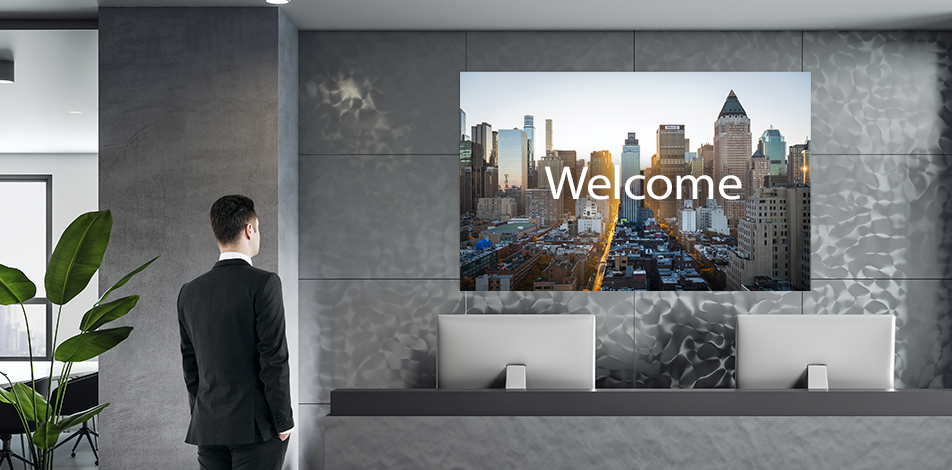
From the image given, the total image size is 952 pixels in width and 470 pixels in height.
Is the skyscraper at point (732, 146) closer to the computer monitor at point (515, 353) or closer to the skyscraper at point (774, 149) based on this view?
the skyscraper at point (774, 149)

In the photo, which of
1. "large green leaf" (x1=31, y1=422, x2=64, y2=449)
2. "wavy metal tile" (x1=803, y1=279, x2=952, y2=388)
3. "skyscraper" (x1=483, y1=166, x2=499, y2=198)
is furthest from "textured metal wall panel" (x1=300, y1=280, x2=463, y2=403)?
"wavy metal tile" (x1=803, y1=279, x2=952, y2=388)

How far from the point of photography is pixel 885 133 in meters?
3.46

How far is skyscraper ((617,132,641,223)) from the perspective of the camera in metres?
→ 3.49

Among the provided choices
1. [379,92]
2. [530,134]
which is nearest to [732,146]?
[530,134]

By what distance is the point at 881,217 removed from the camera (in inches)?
136

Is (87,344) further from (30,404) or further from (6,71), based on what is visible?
(6,71)

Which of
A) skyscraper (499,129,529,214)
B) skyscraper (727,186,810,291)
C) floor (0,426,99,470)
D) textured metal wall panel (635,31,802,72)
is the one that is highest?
textured metal wall panel (635,31,802,72)

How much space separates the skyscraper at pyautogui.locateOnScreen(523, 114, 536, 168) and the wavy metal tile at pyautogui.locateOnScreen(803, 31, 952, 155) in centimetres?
173

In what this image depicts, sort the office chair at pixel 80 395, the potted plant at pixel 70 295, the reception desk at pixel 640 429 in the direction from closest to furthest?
1. the reception desk at pixel 640 429
2. the potted plant at pixel 70 295
3. the office chair at pixel 80 395

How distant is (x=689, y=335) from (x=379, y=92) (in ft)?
8.03

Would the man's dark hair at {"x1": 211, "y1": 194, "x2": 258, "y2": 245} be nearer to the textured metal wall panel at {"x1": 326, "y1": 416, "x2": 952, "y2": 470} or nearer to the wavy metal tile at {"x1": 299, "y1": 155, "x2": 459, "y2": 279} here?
the textured metal wall panel at {"x1": 326, "y1": 416, "x2": 952, "y2": 470}

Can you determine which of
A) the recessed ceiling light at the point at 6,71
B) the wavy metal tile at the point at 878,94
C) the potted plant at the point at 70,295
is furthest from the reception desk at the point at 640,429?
the recessed ceiling light at the point at 6,71

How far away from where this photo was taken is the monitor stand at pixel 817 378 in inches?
99.9

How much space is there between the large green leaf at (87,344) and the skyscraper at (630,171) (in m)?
2.77
